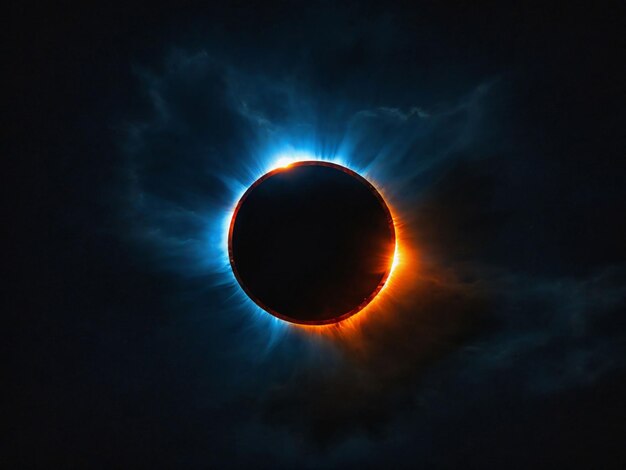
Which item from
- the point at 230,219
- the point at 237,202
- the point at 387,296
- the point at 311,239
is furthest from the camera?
the point at 387,296

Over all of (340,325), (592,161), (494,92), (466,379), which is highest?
(494,92)

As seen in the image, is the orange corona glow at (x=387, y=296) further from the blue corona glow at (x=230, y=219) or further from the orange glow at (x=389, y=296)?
the blue corona glow at (x=230, y=219)

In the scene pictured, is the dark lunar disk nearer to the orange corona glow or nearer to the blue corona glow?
the blue corona glow

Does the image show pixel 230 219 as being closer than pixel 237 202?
No

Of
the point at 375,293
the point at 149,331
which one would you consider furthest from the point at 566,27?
the point at 149,331

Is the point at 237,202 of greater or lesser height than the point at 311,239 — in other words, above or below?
above

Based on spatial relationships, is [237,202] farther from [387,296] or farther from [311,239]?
[387,296]

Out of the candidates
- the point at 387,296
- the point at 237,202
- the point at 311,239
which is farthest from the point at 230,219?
the point at 387,296

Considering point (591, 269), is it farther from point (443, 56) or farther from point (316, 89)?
point (316, 89)
